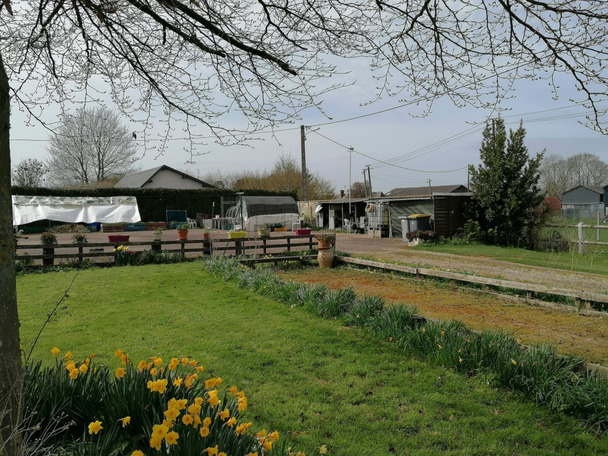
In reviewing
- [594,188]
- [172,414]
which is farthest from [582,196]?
[172,414]

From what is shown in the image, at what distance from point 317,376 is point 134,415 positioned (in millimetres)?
2417

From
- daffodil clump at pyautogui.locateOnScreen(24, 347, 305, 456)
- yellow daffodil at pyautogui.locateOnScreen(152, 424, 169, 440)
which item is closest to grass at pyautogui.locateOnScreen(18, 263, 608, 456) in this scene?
daffodil clump at pyautogui.locateOnScreen(24, 347, 305, 456)

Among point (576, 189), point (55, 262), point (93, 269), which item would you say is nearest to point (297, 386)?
point (93, 269)

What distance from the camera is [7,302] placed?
1.82 m

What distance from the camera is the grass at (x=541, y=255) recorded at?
588 inches

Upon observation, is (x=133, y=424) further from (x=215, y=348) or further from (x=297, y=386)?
(x=215, y=348)

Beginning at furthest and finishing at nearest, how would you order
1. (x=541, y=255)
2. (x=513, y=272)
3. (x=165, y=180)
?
1. (x=165, y=180)
2. (x=541, y=255)
3. (x=513, y=272)

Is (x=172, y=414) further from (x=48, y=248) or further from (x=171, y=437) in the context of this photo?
(x=48, y=248)

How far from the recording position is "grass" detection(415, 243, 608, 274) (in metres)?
14.9

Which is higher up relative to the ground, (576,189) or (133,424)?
(576,189)

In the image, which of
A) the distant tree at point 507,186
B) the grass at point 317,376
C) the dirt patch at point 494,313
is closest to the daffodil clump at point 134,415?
the grass at point 317,376

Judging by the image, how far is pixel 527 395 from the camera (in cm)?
404

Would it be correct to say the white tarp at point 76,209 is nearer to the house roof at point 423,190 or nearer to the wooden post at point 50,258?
the wooden post at point 50,258

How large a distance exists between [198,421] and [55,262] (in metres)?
14.2
